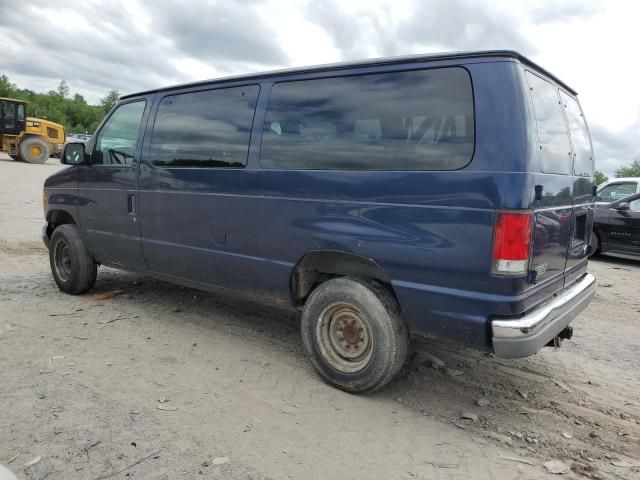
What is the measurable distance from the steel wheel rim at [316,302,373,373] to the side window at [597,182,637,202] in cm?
895

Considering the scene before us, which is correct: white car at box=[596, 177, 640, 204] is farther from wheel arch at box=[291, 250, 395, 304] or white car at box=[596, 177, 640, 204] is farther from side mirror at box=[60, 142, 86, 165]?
side mirror at box=[60, 142, 86, 165]

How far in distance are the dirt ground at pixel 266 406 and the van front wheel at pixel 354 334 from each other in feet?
0.58

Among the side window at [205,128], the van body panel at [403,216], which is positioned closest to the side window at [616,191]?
the van body panel at [403,216]

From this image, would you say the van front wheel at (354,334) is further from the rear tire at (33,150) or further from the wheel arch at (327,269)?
the rear tire at (33,150)

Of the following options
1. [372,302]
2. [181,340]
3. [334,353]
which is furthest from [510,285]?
[181,340]

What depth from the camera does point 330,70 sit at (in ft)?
11.4

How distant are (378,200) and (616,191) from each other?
949 cm

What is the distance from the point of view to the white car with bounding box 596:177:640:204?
403 inches

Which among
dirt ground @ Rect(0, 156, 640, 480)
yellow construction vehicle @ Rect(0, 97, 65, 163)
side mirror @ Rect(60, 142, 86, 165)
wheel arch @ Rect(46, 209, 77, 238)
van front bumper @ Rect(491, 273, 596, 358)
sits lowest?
dirt ground @ Rect(0, 156, 640, 480)

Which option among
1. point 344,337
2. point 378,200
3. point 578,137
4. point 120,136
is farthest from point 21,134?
point 578,137

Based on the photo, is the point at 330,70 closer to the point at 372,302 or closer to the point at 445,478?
the point at 372,302

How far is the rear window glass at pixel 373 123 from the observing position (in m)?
2.94

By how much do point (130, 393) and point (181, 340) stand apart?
1011 mm

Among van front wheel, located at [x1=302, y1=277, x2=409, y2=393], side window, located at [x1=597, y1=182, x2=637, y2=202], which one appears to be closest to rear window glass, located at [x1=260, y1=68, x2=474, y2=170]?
van front wheel, located at [x1=302, y1=277, x2=409, y2=393]
